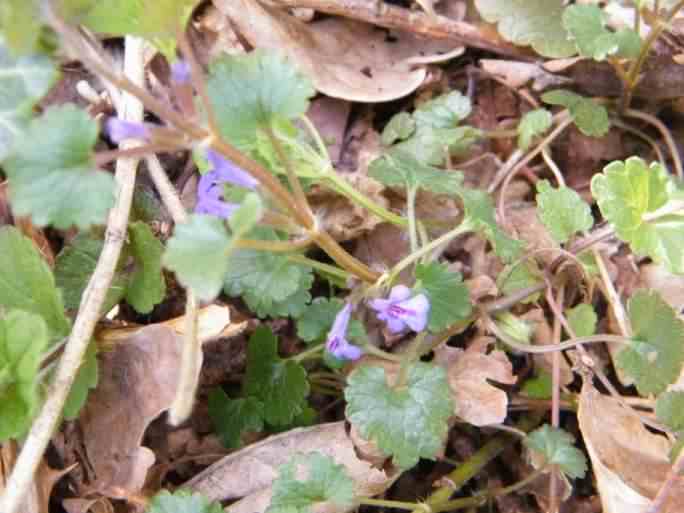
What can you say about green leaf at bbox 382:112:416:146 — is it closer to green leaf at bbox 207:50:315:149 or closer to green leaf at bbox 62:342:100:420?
green leaf at bbox 207:50:315:149

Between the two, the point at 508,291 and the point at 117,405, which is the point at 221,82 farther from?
the point at 508,291

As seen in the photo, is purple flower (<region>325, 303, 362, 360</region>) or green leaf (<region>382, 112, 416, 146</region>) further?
green leaf (<region>382, 112, 416, 146</region>)

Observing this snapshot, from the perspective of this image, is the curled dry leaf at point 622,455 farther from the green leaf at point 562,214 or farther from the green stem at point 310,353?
the green stem at point 310,353

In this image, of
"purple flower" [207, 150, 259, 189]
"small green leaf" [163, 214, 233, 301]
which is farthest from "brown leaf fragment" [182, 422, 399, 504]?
"small green leaf" [163, 214, 233, 301]

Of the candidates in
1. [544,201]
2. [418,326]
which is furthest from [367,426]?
[544,201]

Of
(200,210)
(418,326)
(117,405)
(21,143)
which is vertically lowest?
(117,405)
